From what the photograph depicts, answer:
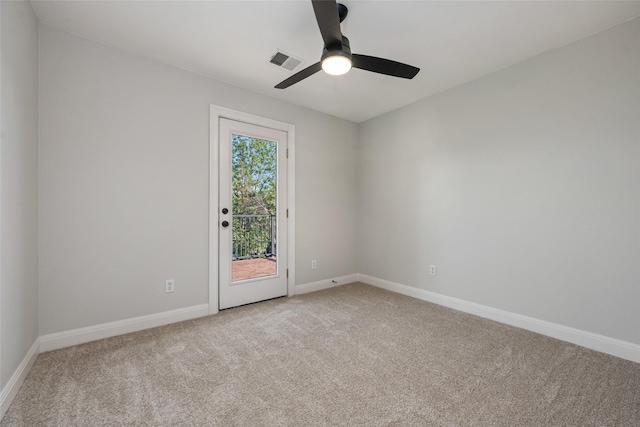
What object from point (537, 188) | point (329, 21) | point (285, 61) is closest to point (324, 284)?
point (537, 188)

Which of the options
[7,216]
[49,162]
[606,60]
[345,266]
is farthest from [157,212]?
[606,60]

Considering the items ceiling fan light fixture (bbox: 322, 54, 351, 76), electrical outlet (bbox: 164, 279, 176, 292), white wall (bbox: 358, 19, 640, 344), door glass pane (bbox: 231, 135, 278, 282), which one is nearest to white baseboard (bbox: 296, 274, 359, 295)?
door glass pane (bbox: 231, 135, 278, 282)

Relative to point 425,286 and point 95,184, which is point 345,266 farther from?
point 95,184

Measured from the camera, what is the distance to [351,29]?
7.11 ft

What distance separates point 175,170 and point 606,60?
3841 mm

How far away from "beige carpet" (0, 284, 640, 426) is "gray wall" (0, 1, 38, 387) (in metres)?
0.37

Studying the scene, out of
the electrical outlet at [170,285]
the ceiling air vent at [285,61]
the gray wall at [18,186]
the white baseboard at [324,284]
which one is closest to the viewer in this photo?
the gray wall at [18,186]

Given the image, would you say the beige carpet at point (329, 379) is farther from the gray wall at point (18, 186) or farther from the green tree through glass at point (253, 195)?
the green tree through glass at point (253, 195)

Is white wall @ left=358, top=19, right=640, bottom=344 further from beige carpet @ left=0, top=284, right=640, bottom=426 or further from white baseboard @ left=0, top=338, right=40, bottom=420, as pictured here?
white baseboard @ left=0, top=338, right=40, bottom=420

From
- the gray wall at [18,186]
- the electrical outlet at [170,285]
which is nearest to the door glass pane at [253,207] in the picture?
the electrical outlet at [170,285]

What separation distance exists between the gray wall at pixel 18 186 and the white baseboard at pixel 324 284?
8.26ft

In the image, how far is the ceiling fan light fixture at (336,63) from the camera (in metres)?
1.82

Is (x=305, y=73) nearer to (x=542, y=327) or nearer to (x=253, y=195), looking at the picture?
(x=253, y=195)

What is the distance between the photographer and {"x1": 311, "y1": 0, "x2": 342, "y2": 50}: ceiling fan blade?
1.42m
